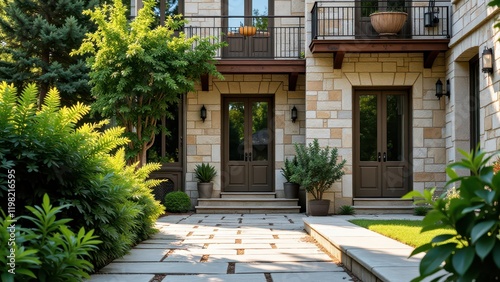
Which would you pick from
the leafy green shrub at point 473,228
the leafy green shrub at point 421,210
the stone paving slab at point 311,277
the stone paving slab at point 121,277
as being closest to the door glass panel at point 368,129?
the leafy green shrub at point 421,210

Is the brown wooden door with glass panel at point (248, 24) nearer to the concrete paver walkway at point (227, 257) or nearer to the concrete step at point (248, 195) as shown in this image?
the concrete step at point (248, 195)

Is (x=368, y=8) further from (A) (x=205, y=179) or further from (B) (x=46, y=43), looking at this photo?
(B) (x=46, y=43)

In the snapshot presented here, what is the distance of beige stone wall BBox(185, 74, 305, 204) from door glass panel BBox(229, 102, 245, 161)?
460mm

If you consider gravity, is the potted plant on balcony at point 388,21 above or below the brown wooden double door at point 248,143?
above

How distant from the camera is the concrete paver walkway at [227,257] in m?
5.14

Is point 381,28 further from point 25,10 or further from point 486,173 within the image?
point 486,173

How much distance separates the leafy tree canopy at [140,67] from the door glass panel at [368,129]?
316cm

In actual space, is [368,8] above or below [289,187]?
above

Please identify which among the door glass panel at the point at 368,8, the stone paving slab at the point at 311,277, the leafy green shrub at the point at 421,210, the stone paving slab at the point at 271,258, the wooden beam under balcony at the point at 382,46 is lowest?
the stone paving slab at the point at 271,258

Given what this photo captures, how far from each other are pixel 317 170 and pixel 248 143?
2.92 metres

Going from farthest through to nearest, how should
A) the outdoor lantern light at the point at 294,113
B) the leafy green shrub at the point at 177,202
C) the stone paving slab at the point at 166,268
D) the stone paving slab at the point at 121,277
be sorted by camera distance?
1. the outdoor lantern light at the point at 294,113
2. the leafy green shrub at the point at 177,202
3. the stone paving slab at the point at 166,268
4. the stone paving slab at the point at 121,277

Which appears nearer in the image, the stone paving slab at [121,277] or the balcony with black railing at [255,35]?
the stone paving slab at [121,277]

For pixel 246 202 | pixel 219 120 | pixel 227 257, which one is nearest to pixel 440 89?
pixel 246 202

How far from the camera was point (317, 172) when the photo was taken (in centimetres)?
1183
